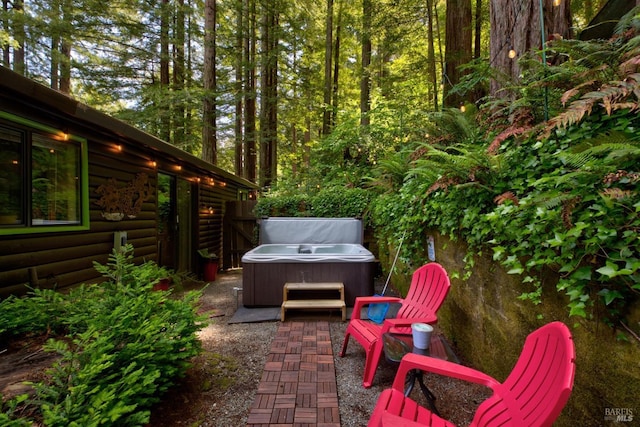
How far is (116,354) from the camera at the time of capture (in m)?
1.57

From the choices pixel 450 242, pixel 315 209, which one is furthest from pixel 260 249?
pixel 450 242

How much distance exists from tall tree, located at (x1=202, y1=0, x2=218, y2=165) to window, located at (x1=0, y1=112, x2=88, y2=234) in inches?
155

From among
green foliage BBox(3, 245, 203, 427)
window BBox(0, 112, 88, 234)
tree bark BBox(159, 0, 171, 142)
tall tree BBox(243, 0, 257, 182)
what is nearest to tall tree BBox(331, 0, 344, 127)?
tall tree BBox(243, 0, 257, 182)

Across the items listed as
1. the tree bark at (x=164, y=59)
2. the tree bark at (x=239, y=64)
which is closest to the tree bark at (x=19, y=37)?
the tree bark at (x=164, y=59)

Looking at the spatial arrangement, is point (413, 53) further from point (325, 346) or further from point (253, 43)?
point (325, 346)

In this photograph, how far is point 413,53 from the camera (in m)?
8.27

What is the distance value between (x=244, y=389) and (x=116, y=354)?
2.95ft

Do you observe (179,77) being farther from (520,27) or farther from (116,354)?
(116,354)

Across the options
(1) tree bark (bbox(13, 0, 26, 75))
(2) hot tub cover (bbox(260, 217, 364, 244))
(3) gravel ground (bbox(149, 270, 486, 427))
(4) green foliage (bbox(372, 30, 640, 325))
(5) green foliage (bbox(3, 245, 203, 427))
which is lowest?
(3) gravel ground (bbox(149, 270, 486, 427))

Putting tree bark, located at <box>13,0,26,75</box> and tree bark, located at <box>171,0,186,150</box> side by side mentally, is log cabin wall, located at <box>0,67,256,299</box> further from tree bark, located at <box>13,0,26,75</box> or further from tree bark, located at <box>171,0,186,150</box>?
tree bark, located at <box>13,0,26,75</box>

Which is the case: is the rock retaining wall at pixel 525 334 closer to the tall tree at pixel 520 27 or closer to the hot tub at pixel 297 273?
the hot tub at pixel 297 273

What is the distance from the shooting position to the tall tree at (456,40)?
4711 mm

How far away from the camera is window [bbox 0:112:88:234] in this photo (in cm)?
251

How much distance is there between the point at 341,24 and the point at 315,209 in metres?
8.08
